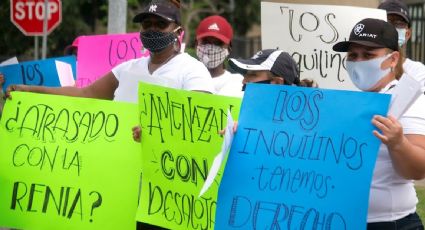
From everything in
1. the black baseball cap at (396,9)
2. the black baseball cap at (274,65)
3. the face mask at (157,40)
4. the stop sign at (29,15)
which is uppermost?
the stop sign at (29,15)

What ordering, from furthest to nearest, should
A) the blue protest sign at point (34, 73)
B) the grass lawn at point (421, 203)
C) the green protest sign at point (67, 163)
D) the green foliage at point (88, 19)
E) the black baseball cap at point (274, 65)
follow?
1. the green foliage at point (88, 19)
2. the grass lawn at point (421, 203)
3. the blue protest sign at point (34, 73)
4. the green protest sign at point (67, 163)
5. the black baseball cap at point (274, 65)

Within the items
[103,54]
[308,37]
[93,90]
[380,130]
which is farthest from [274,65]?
[103,54]

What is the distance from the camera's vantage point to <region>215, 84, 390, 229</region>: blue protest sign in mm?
4320

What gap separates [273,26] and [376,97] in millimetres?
3451

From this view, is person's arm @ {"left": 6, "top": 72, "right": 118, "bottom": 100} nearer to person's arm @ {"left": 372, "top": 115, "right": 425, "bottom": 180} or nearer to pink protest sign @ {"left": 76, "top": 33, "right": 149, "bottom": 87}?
pink protest sign @ {"left": 76, "top": 33, "right": 149, "bottom": 87}

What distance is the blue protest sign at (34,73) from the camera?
23.4 feet

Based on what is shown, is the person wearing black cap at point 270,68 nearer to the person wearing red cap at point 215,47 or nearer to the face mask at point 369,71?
the face mask at point 369,71

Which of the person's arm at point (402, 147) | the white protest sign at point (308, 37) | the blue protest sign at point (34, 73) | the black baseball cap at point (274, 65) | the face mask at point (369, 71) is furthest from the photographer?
the white protest sign at point (308, 37)

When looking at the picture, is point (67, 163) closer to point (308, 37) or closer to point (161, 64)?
point (161, 64)

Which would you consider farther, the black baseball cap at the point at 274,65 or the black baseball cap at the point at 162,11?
the black baseball cap at the point at 162,11

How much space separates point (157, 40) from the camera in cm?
564

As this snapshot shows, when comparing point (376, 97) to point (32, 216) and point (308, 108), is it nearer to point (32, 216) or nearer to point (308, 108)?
point (308, 108)

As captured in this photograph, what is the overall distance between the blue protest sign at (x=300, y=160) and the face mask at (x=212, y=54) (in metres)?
2.44

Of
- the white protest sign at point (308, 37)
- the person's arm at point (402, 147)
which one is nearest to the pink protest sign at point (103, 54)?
the white protest sign at point (308, 37)
